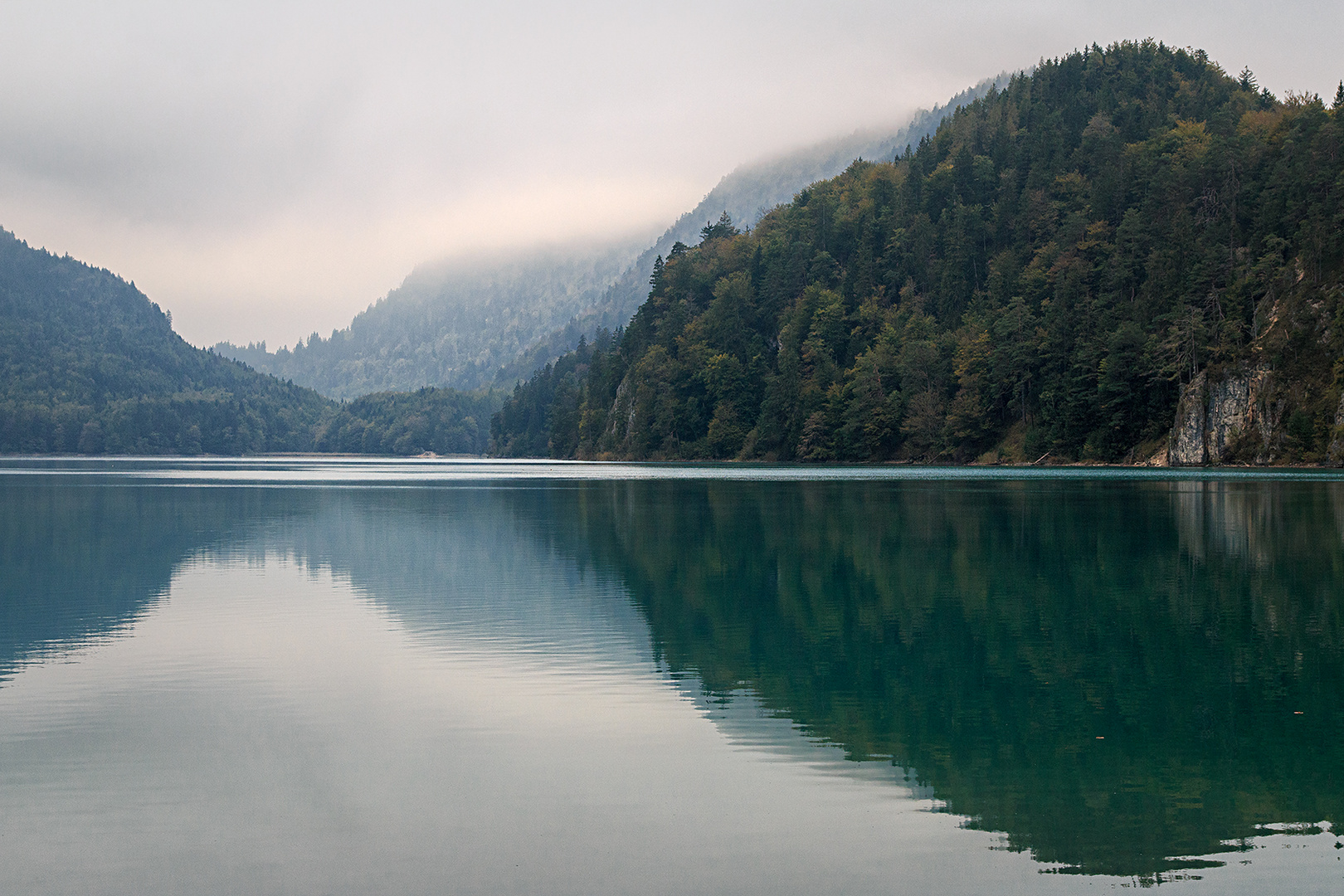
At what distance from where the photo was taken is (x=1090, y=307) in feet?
459

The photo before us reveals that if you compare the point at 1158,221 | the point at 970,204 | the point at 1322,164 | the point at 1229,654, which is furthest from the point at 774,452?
the point at 1229,654

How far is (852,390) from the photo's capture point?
170000 millimetres

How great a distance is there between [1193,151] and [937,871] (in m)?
159

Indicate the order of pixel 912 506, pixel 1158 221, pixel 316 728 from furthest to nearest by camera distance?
pixel 1158 221, pixel 912 506, pixel 316 728

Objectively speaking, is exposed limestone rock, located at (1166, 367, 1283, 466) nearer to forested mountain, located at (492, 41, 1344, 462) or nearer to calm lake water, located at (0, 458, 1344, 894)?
forested mountain, located at (492, 41, 1344, 462)

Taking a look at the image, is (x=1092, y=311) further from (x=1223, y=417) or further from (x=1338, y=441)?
(x=1338, y=441)

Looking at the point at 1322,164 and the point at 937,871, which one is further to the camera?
the point at 1322,164

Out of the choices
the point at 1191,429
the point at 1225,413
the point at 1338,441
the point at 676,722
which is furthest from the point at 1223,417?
the point at 676,722

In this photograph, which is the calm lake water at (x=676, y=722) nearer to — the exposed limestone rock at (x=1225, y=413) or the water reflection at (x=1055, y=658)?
the water reflection at (x=1055, y=658)

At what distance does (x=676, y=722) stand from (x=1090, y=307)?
137278mm

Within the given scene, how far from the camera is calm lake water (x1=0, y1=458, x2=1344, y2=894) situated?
9633mm

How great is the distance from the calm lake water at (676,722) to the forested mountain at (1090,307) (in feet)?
298

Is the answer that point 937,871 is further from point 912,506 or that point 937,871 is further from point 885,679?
point 912,506

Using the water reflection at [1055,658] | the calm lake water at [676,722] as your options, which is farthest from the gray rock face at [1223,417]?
the calm lake water at [676,722]
